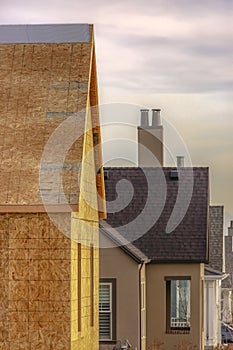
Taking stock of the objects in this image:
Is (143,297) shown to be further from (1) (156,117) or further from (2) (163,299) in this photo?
(1) (156,117)

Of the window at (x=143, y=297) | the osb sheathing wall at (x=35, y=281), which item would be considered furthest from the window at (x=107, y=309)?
the osb sheathing wall at (x=35, y=281)

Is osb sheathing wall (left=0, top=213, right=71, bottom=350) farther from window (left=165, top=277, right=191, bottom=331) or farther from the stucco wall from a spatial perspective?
window (left=165, top=277, right=191, bottom=331)

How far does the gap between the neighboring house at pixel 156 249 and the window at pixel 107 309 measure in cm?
4

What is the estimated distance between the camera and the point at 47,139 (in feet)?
72.9

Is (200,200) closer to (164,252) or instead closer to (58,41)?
(164,252)

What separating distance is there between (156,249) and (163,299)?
1.60m

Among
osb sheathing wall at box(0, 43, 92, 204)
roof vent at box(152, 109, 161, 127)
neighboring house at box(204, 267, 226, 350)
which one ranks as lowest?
neighboring house at box(204, 267, 226, 350)

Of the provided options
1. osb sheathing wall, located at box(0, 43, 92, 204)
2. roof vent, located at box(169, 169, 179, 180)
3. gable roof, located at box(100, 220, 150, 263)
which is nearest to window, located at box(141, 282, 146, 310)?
gable roof, located at box(100, 220, 150, 263)

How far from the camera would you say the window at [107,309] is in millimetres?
31625

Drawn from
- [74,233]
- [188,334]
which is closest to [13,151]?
[74,233]

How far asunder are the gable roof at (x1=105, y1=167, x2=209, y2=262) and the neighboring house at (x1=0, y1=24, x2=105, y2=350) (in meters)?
10.1

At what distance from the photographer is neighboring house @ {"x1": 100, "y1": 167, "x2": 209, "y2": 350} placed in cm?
3183

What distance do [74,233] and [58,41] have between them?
4.54 metres

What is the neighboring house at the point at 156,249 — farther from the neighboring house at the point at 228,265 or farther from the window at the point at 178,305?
the neighboring house at the point at 228,265
